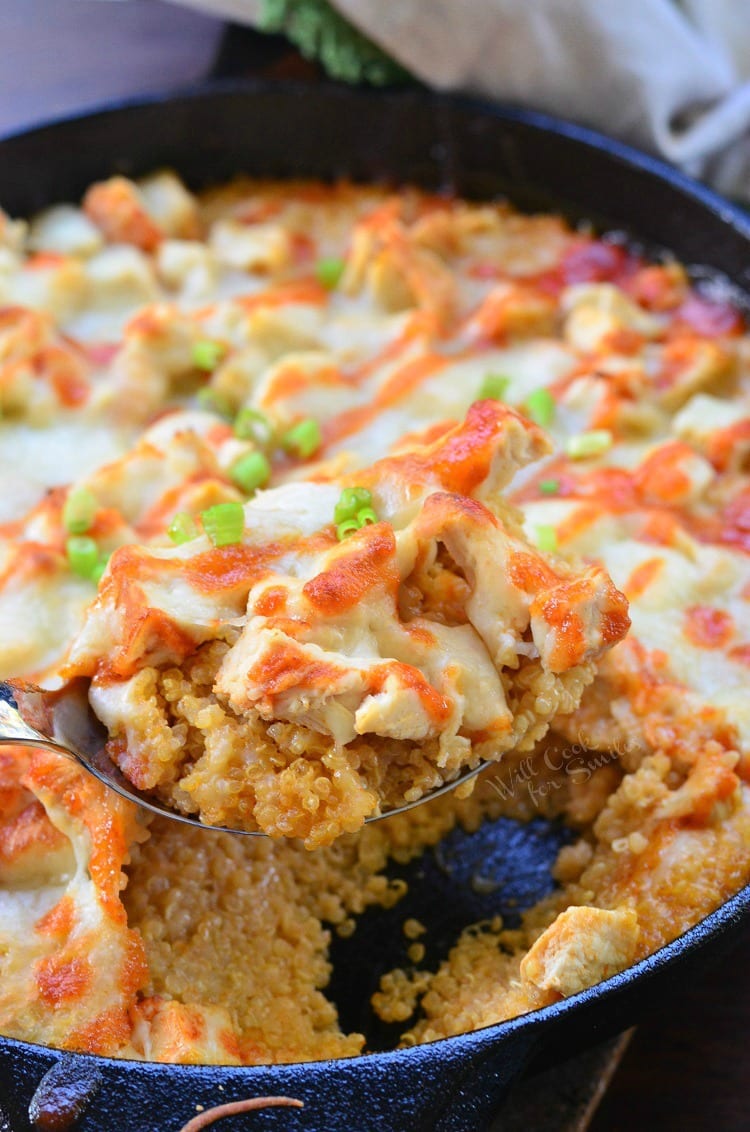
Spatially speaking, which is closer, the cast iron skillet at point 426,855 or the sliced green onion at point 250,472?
the cast iron skillet at point 426,855

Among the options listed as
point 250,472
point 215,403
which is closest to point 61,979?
point 250,472

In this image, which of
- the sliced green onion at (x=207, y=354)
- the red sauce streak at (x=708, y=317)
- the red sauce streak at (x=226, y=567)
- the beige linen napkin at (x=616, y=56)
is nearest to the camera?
the red sauce streak at (x=226, y=567)

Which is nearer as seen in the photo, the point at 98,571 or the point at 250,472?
the point at 98,571

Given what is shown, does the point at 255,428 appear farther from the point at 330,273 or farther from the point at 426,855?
the point at 426,855

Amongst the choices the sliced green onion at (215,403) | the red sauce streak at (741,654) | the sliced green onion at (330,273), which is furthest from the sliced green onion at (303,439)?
the red sauce streak at (741,654)

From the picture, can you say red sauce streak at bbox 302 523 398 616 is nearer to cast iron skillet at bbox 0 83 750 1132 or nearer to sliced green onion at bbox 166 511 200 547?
sliced green onion at bbox 166 511 200 547

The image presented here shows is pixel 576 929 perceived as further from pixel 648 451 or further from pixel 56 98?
pixel 56 98

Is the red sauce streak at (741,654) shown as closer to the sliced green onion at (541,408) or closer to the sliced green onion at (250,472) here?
the sliced green onion at (541,408)
